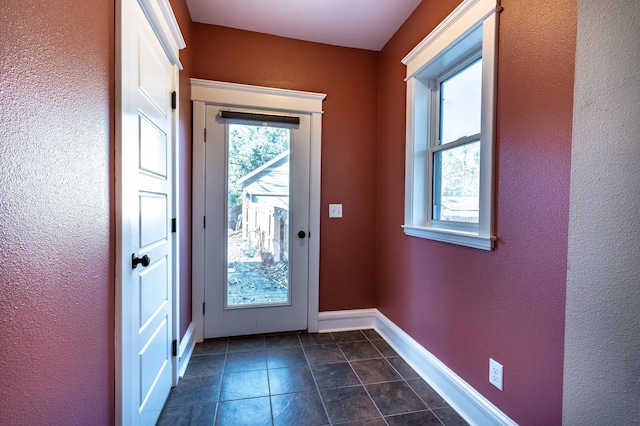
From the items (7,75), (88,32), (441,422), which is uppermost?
(88,32)

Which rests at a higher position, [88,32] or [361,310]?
[88,32]

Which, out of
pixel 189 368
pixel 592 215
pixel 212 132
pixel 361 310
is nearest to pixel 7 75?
pixel 592 215

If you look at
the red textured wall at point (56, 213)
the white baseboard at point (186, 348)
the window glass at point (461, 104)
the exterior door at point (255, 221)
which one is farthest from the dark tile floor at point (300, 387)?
the window glass at point (461, 104)

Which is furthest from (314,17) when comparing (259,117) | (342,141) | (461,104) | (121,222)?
(121,222)

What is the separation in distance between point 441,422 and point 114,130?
2.09m

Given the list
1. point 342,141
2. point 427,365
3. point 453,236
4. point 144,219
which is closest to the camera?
point 144,219

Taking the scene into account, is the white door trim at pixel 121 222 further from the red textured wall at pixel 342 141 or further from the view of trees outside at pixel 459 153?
the view of trees outside at pixel 459 153

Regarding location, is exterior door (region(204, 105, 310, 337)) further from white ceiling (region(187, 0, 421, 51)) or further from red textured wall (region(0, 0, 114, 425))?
red textured wall (region(0, 0, 114, 425))

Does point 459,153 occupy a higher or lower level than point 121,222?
higher

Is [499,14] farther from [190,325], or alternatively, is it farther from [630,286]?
[190,325]

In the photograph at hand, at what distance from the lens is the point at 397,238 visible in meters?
2.33

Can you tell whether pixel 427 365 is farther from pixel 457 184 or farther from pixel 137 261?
pixel 137 261

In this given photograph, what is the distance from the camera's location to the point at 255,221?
2.47 m

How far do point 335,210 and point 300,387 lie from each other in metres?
1.44
